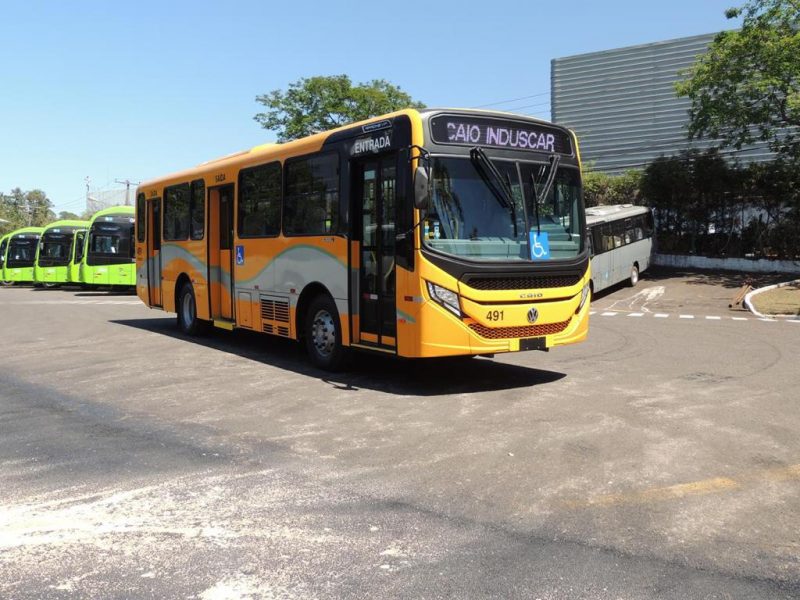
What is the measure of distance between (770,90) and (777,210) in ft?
15.4

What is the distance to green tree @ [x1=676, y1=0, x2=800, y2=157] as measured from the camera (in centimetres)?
2203

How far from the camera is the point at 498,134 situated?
8367mm

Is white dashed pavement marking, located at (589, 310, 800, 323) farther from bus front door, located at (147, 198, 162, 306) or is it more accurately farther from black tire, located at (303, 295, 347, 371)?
bus front door, located at (147, 198, 162, 306)

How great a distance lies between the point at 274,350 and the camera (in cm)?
1196

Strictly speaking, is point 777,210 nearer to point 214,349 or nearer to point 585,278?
point 585,278

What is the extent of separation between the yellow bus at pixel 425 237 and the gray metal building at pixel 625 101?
31.2 meters

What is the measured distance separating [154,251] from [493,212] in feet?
31.6

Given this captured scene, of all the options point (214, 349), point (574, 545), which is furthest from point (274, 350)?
point (574, 545)

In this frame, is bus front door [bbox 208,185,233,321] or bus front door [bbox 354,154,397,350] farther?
bus front door [bbox 208,185,233,321]

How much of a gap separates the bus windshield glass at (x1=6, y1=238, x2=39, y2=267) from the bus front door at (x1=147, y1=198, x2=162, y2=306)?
2988cm

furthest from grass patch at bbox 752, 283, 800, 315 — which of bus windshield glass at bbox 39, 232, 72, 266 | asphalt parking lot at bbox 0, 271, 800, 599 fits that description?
bus windshield glass at bbox 39, 232, 72, 266

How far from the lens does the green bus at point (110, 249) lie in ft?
97.6

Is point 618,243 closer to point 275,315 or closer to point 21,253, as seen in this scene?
point 275,315

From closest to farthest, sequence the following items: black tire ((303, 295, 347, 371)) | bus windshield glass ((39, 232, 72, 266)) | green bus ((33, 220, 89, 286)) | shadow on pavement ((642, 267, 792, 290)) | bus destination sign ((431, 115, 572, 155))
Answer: bus destination sign ((431, 115, 572, 155)), black tire ((303, 295, 347, 371)), shadow on pavement ((642, 267, 792, 290)), green bus ((33, 220, 89, 286)), bus windshield glass ((39, 232, 72, 266))
